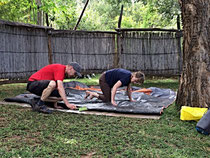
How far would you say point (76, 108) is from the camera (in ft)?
Result: 14.9

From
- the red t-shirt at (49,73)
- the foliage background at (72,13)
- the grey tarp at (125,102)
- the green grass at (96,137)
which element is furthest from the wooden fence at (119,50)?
the green grass at (96,137)

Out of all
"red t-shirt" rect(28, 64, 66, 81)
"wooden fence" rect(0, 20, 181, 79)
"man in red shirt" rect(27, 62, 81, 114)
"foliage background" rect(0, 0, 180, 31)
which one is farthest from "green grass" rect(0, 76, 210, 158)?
"foliage background" rect(0, 0, 180, 31)

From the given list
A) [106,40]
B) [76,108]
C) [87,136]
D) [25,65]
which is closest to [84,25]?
[106,40]

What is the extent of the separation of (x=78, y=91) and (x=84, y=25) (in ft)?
56.0

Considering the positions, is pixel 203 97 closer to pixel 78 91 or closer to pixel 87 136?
pixel 87 136

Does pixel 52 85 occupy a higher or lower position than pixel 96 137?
higher

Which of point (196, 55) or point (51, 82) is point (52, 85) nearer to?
point (51, 82)

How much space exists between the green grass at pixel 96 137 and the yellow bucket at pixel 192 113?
88 mm

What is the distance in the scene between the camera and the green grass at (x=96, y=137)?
2.55 meters

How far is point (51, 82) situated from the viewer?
429cm

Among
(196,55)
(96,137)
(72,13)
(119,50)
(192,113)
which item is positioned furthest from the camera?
(72,13)

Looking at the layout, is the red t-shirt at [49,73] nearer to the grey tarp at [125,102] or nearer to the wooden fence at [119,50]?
the grey tarp at [125,102]

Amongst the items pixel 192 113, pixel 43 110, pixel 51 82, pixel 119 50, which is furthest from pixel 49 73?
pixel 119 50

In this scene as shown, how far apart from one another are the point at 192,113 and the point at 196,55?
110 cm
